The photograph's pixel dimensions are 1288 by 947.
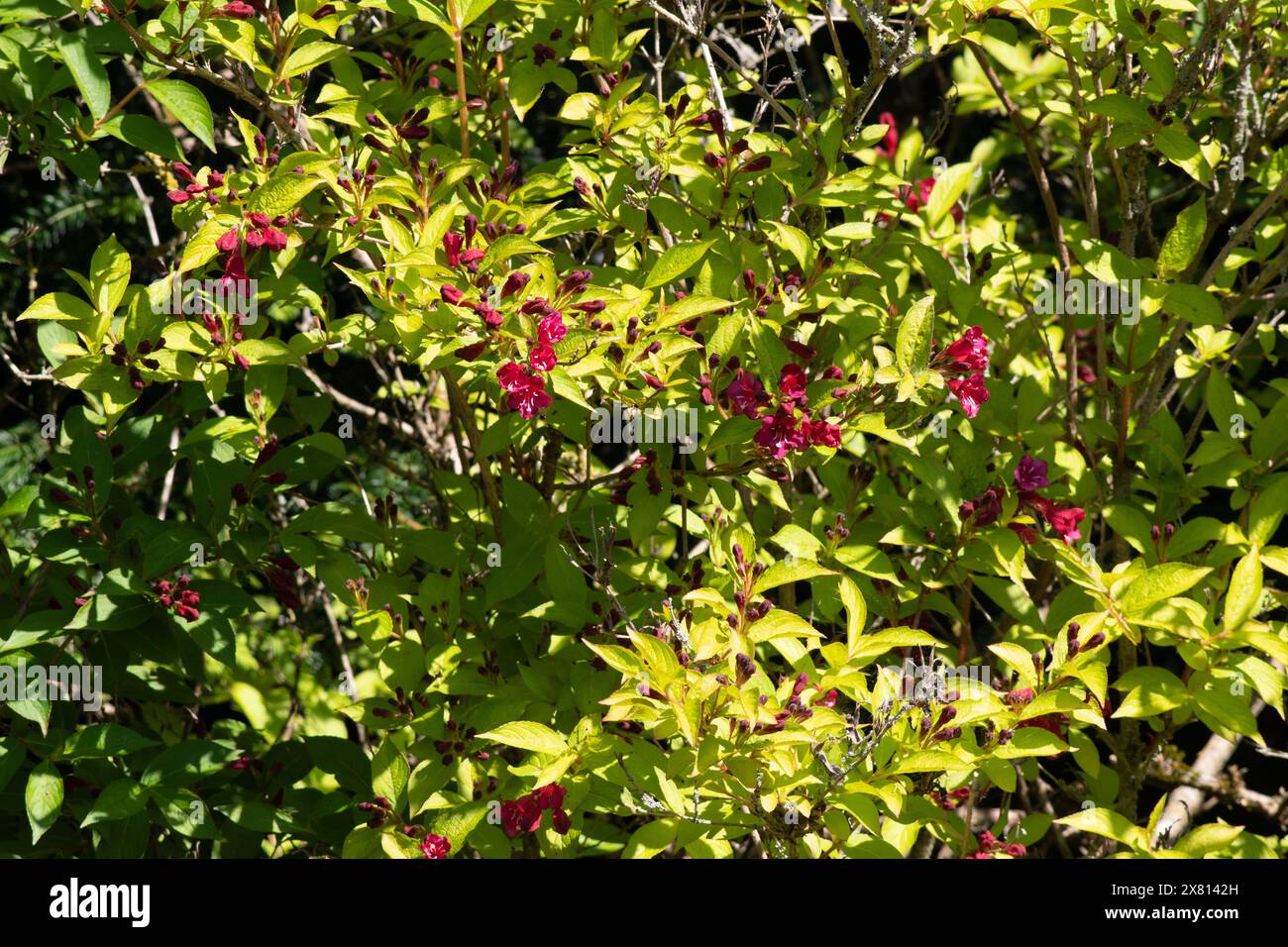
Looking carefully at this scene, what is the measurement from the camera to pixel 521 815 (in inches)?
77.3

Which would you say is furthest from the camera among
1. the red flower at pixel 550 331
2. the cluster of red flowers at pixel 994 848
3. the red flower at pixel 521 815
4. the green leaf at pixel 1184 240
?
the green leaf at pixel 1184 240

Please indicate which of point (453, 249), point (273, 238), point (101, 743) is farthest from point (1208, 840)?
point (101, 743)

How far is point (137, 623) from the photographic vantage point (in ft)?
7.18

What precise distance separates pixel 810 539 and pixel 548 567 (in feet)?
1.47

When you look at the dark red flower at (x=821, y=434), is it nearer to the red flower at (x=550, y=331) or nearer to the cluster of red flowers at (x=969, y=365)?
the cluster of red flowers at (x=969, y=365)

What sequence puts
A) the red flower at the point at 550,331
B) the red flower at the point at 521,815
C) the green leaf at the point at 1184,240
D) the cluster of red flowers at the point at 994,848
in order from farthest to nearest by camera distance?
the green leaf at the point at 1184,240 < the cluster of red flowers at the point at 994,848 < the red flower at the point at 521,815 < the red flower at the point at 550,331

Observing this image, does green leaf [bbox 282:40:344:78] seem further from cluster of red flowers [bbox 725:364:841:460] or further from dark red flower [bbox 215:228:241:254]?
cluster of red flowers [bbox 725:364:841:460]

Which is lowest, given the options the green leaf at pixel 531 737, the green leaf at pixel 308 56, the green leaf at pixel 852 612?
the green leaf at pixel 531 737

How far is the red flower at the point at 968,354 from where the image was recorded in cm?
195

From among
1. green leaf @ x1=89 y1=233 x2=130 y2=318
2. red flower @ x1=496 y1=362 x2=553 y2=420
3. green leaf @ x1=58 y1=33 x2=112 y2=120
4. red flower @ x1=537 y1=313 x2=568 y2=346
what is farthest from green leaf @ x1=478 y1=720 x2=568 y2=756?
green leaf @ x1=58 y1=33 x2=112 y2=120

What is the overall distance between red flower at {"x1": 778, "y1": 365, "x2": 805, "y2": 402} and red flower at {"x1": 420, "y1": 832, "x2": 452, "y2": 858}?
0.90 meters

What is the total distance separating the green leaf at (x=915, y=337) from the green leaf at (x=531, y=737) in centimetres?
78

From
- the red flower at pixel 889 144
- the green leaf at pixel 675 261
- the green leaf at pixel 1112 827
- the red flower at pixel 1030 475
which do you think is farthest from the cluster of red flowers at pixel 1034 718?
the red flower at pixel 889 144

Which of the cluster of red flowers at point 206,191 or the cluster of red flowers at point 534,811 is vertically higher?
the cluster of red flowers at point 206,191
